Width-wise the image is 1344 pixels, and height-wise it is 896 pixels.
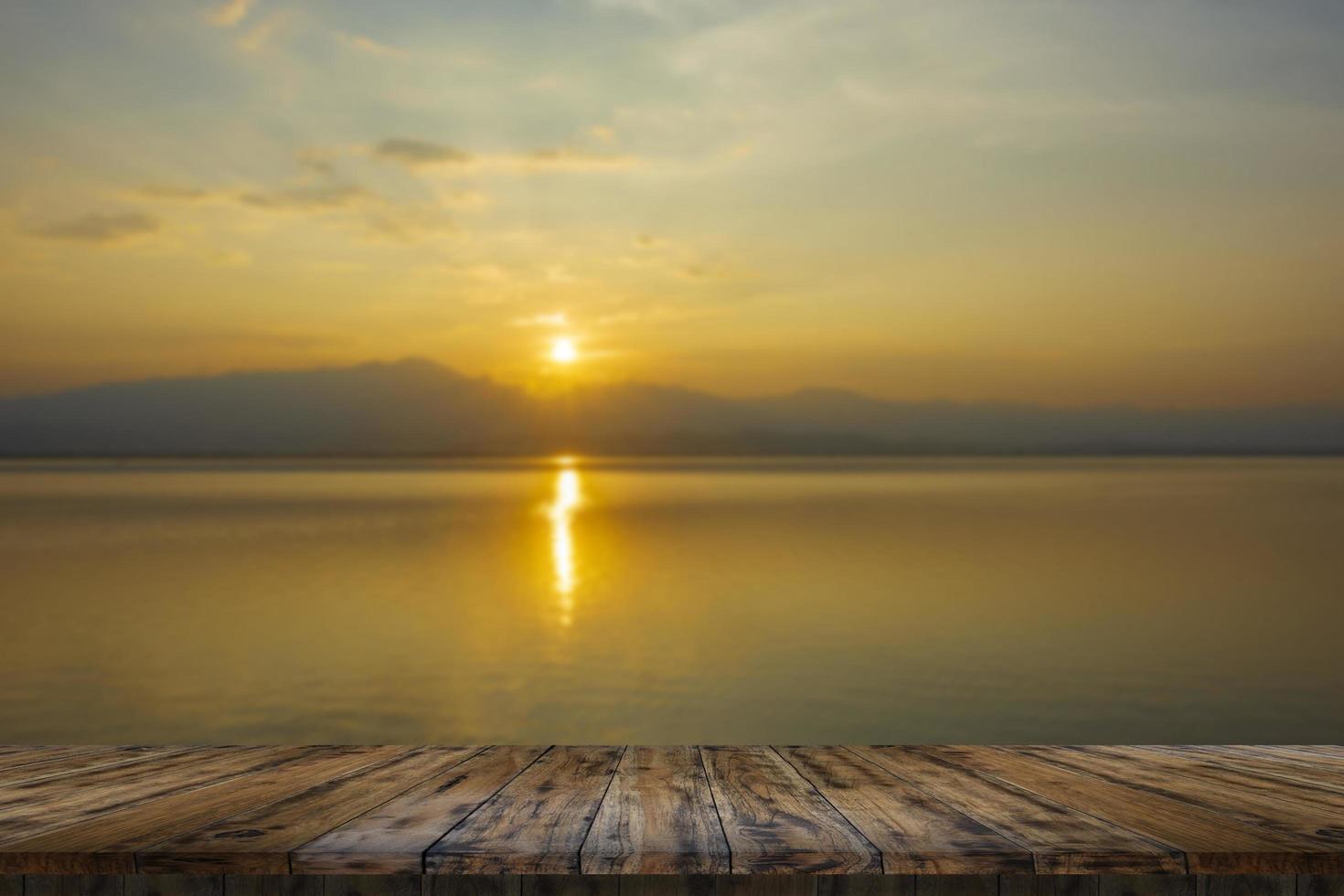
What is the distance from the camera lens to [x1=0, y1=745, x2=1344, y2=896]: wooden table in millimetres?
3453

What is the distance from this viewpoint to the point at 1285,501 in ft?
225

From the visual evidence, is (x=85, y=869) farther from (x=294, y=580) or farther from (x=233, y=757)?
(x=294, y=580)

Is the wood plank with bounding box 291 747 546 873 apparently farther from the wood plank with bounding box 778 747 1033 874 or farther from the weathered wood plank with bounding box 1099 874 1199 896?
the weathered wood plank with bounding box 1099 874 1199 896

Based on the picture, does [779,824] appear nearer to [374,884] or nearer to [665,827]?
[665,827]

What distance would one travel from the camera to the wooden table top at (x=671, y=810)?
136 inches

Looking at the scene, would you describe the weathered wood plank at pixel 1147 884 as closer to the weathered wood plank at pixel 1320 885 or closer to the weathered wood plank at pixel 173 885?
the weathered wood plank at pixel 1320 885

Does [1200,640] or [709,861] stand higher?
[709,861]

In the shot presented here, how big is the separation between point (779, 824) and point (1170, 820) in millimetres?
1512

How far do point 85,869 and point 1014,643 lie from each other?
57.0ft

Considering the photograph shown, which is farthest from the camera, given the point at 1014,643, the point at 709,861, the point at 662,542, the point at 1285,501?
the point at 1285,501

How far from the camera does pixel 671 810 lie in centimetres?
399

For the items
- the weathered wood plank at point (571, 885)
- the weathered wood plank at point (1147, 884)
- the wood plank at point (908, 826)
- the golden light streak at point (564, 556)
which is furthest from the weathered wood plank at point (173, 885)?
the golden light streak at point (564, 556)

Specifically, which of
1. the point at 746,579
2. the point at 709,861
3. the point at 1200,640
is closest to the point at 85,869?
the point at 709,861

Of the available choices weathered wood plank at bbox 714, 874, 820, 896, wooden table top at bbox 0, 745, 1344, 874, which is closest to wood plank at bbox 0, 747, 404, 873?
wooden table top at bbox 0, 745, 1344, 874
